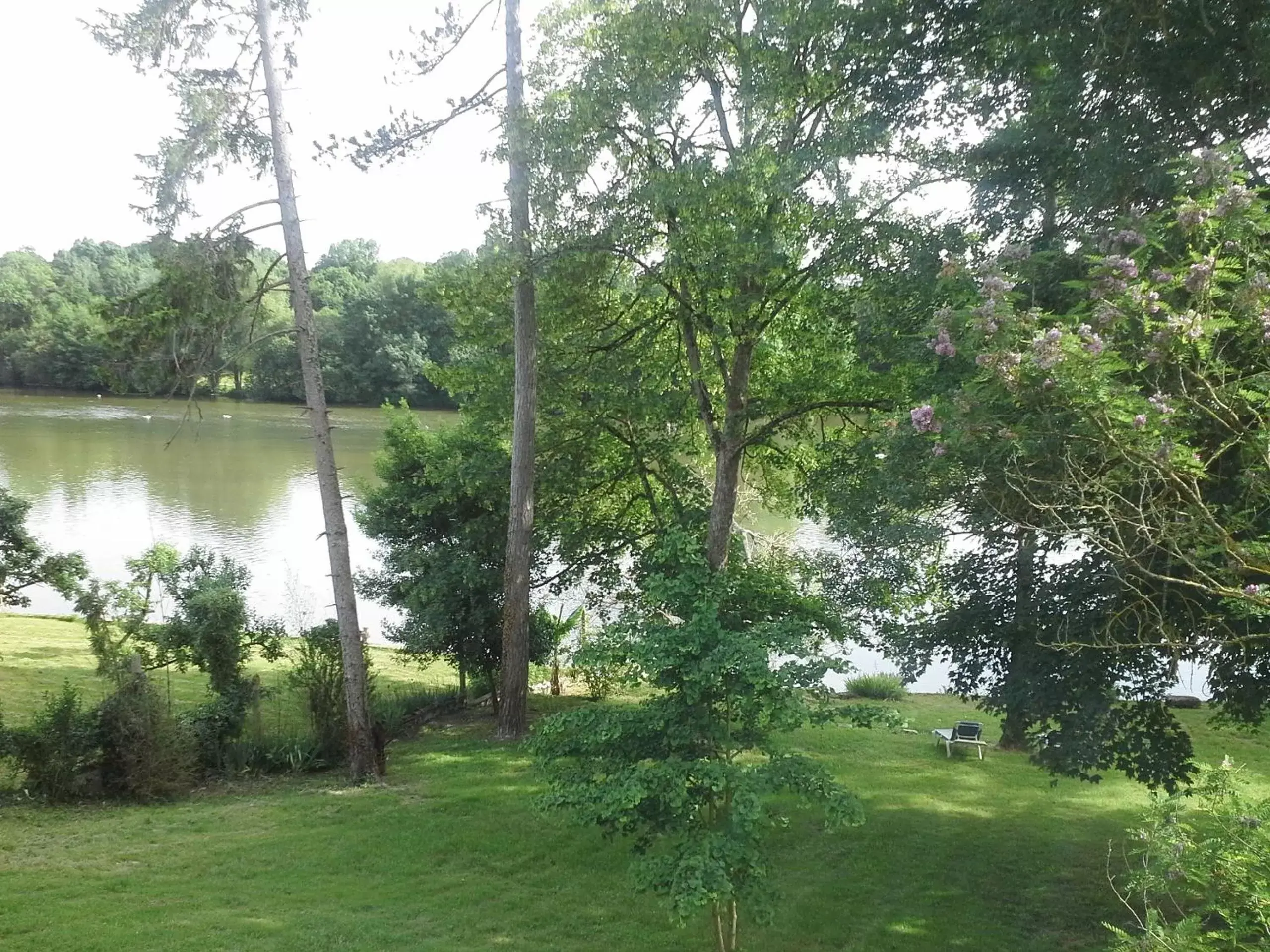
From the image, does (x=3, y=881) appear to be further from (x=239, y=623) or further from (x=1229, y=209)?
(x=1229, y=209)

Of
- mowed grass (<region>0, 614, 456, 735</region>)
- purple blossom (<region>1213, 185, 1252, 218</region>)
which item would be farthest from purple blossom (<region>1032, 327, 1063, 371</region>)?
mowed grass (<region>0, 614, 456, 735</region>)

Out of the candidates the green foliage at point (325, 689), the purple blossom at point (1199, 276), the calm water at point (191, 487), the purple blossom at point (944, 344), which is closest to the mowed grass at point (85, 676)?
the green foliage at point (325, 689)

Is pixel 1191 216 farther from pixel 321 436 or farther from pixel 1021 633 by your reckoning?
pixel 321 436

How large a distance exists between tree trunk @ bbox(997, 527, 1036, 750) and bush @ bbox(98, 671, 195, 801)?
8095mm

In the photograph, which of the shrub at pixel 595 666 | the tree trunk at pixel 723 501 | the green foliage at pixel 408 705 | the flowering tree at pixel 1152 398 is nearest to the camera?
the flowering tree at pixel 1152 398

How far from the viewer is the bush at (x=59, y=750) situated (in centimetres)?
878

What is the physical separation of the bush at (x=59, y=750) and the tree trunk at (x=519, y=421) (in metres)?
4.71

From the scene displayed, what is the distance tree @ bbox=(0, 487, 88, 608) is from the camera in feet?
31.7

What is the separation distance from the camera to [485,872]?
7.64 metres

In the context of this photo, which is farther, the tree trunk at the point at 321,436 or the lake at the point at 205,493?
the lake at the point at 205,493

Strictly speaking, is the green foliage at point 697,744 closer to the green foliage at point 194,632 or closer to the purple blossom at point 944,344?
the purple blossom at point 944,344

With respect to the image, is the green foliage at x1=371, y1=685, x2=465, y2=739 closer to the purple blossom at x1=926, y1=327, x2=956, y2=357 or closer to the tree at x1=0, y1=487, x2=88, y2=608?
the tree at x1=0, y1=487, x2=88, y2=608

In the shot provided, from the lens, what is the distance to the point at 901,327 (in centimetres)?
774

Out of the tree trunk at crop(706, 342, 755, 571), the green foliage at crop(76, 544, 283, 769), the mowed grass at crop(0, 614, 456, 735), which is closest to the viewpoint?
the green foliage at crop(76, 544, 283, 769)
